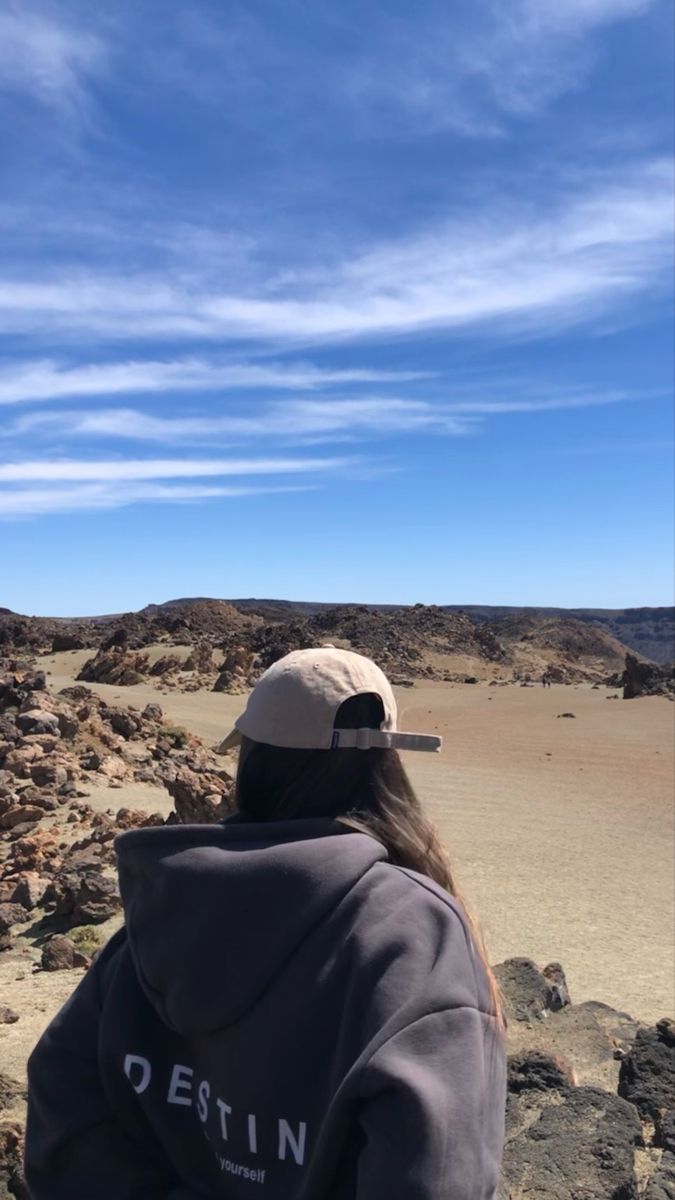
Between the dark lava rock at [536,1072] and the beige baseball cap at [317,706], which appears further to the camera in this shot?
the dark lava rock at [536,1072]

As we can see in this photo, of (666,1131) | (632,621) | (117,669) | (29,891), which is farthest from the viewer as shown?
(632,621)

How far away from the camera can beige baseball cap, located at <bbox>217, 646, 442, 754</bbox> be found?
1.67 m

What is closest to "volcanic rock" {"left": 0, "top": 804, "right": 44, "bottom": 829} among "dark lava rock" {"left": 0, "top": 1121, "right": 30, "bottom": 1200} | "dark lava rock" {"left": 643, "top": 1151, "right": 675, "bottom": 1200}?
"dark lava rock" {"left": 0, "top": 1121, "right": 30, "bottom": 1200}

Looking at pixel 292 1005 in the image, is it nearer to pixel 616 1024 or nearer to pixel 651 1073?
pixel 651 1073

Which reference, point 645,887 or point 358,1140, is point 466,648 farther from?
point 358,1140

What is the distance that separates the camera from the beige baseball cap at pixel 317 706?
1668 millimetres

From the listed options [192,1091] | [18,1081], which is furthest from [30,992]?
[192,1091]

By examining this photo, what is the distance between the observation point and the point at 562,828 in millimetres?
11883

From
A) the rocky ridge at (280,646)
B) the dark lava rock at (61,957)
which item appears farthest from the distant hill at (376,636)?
the dark lava rock at (61,957)

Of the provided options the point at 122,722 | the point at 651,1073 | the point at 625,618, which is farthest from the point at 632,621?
the point at 651,1073

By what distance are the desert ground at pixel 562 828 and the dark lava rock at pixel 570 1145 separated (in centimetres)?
104

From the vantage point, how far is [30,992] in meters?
5.43

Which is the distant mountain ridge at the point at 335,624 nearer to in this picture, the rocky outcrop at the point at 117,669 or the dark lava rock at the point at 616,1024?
the rocky outcrop at the point at 117,669

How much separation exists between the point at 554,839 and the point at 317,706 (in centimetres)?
1005
